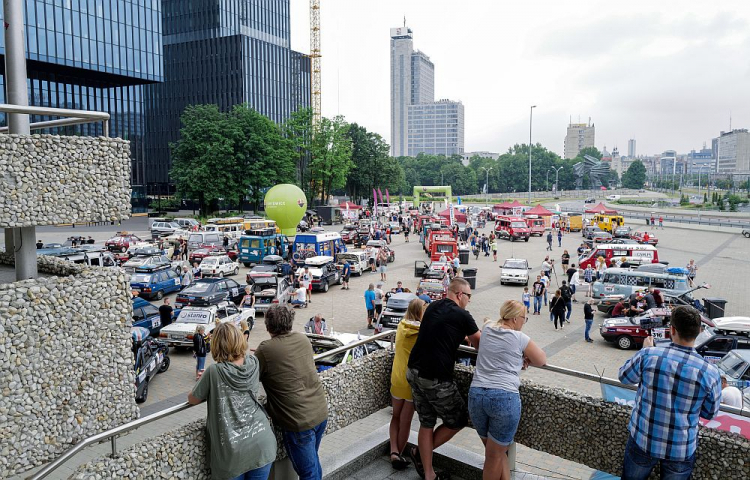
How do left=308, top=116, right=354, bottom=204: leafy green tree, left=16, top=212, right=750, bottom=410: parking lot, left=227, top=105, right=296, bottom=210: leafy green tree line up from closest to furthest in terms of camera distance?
left=16, top=212, right=750, bottom=410: parking lot < left=227, top=105, right=296, bottom=210: leafy green tree < left=308, top=116, right=354, bottom=204: leafy green tree

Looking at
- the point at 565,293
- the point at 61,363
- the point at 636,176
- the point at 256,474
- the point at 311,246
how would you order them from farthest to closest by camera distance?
the point at 636,176 → the point at 311,246 → the point at 565,293 → the point at 256,474 → the point at 61,363

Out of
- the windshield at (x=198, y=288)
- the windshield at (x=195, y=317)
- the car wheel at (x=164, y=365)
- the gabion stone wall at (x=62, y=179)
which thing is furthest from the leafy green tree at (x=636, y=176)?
the gabion stone wall at (x=62, y=179)

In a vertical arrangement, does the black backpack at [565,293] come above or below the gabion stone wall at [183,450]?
below

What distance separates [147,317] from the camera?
17.7m

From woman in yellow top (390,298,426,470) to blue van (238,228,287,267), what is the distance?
1144 inches

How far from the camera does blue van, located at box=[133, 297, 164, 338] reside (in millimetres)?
17375

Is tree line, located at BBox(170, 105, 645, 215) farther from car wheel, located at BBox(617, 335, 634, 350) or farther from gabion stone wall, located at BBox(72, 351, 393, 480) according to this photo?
gabion stone wall, located at BBox(72, 351, 393, 480)

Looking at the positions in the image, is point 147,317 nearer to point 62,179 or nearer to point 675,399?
point 62,179

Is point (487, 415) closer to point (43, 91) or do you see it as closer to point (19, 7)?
point (19, 7)

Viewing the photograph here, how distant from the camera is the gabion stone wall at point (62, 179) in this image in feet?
13.5

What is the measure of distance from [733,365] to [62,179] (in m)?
13.6

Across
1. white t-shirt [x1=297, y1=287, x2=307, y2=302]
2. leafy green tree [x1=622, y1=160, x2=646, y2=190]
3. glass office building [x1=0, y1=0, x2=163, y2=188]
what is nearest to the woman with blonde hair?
white t-shirt [x1=297, y1=287, x2=307, y2=302]

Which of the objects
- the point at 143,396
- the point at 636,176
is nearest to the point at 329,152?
the point at 143,396

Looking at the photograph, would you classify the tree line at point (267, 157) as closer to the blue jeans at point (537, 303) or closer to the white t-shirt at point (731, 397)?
the blue jeans at point (537, 303)
